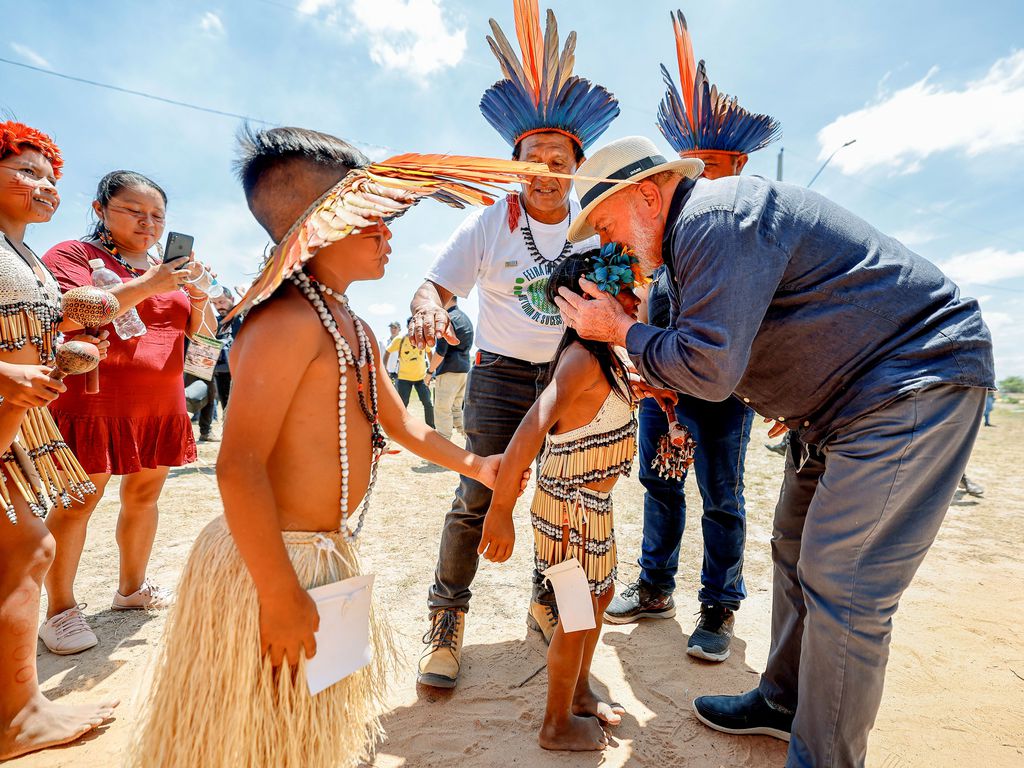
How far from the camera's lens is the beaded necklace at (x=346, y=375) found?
1544 millimetres

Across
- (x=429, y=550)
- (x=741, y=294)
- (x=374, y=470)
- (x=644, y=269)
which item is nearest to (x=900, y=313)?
(x=741, y=294)

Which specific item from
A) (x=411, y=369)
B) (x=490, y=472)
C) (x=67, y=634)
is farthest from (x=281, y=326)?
(x=411, y=369)

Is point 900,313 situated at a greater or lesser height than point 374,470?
greater

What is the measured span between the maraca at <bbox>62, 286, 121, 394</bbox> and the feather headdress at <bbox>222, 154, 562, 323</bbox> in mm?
863

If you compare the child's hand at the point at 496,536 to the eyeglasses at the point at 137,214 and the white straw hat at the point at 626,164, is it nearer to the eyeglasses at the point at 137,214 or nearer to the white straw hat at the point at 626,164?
the white straw hat at the point at 626,164

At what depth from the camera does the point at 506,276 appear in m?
2.87

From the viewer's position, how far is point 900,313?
171 cm

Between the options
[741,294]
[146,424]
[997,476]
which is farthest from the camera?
[997,476]

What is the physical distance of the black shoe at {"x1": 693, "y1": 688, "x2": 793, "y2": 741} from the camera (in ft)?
7.42

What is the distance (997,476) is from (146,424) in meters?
10.6

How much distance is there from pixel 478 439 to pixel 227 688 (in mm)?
1614

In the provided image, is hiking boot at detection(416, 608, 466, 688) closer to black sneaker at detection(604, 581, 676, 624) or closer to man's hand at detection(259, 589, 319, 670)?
black sneaker at detection(604, 581, 676, 624)

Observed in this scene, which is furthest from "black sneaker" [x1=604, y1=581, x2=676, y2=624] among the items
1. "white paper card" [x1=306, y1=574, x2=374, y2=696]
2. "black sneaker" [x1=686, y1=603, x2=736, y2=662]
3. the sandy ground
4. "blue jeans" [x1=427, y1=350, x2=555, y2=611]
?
"white paper card" [x1=306, y1=574, x2=374, y2=696]

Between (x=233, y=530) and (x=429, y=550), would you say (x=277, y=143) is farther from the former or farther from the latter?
(x=429, y=550)
